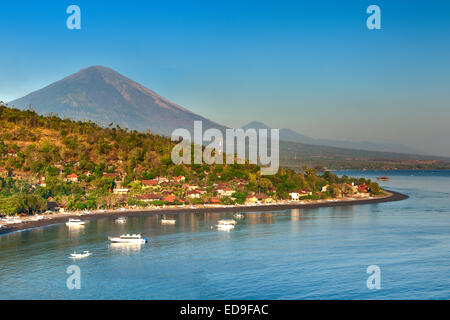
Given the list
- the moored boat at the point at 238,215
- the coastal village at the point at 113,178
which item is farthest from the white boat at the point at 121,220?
the moored boat at the point at 238,215

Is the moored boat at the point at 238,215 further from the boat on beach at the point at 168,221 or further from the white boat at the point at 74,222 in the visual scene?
the white boat at the point at 74,222

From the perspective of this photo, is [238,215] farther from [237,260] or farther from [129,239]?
[237,260]

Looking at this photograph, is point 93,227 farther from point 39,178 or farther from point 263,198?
point 263,198

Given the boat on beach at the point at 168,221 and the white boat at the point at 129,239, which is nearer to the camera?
the white boat at the point at 129,239

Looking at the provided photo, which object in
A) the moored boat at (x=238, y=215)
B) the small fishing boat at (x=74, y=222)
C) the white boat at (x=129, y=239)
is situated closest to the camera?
the white boat at (x=129, y=239)

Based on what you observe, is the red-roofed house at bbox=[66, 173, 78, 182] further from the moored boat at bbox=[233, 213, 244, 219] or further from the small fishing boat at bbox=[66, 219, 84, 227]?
the moored boat at bbox=[233, 213, 244, 219]

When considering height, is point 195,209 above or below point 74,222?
below

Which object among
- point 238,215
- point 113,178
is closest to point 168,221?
point 238,215
